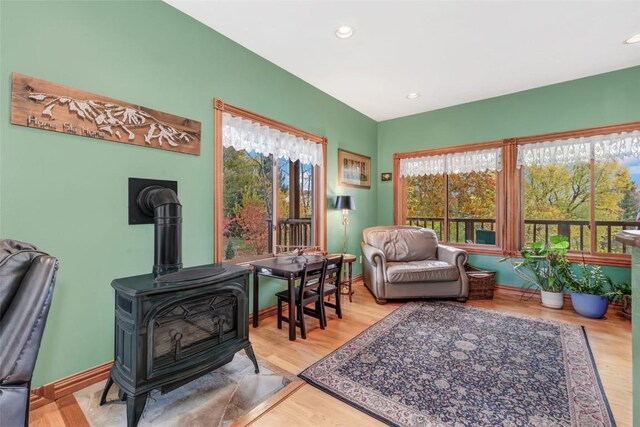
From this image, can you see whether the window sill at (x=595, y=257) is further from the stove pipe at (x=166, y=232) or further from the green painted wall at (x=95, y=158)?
the stove pipe at (x=166, y=232)

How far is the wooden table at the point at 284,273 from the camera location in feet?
8.54

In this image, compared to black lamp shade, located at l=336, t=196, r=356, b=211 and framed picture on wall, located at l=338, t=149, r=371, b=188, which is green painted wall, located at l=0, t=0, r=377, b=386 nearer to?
black lamp shade, located at l=336, t=196, r=356, b=211

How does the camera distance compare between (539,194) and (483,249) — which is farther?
(483,249)

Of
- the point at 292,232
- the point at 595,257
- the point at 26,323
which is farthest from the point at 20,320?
the point at 595,257

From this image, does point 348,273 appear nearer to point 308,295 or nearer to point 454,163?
point 308,295

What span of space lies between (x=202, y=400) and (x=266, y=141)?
7.80 ft

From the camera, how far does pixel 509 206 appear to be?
13.4 ft

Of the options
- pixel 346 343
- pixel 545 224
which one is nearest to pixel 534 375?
pixel 346 343

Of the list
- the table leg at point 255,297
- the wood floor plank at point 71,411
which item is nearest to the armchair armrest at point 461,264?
the table leg at point 255,297

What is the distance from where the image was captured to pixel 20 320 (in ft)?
2.77

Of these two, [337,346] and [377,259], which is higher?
[377,259]

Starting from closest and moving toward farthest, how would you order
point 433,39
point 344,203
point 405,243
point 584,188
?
point 433,39 < point 584,188 < point 344,203 < point 405,243

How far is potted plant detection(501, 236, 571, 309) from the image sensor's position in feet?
11.5

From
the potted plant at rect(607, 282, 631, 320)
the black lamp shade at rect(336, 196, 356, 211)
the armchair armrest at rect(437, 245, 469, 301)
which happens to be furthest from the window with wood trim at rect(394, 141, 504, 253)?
the black lamp shade at rect(336, 196, 356, 211)
